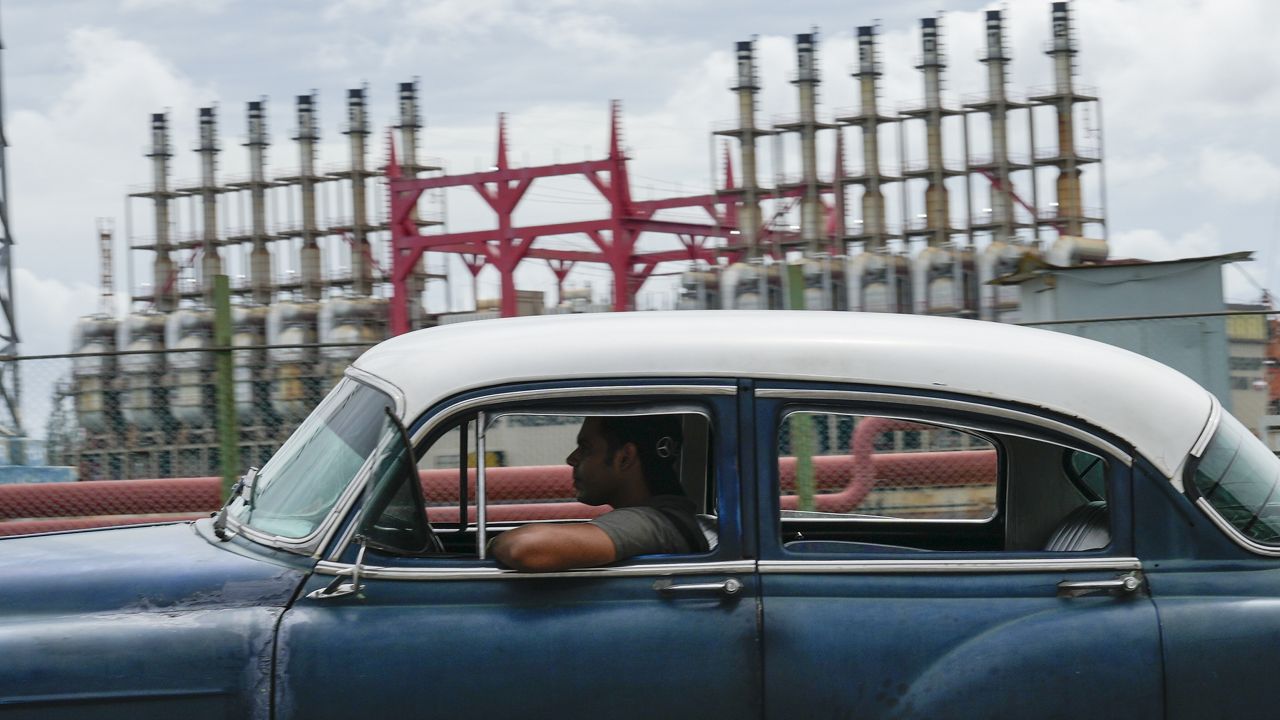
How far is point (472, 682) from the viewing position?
281 centimetres

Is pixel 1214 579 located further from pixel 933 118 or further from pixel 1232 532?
pixel 933 118

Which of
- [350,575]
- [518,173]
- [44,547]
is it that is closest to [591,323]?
[350,575]

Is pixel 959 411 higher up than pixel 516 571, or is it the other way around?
pixel 959 411

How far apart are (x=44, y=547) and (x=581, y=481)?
1.32m

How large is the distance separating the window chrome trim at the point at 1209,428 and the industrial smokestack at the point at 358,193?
6666 centimetres

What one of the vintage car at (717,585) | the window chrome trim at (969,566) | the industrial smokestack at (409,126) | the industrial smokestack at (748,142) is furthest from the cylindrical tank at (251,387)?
the industrial smokestack at (409,126)

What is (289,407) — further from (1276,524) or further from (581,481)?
(1276,524)

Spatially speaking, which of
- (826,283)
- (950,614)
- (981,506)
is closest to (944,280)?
(826,283)

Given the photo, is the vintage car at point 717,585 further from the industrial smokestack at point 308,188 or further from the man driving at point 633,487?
the industrial smokestack at point 308,188

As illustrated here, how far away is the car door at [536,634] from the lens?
2.80m

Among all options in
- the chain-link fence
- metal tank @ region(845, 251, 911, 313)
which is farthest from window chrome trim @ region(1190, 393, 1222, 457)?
metal tank @ region(845, 251, 911, 313)

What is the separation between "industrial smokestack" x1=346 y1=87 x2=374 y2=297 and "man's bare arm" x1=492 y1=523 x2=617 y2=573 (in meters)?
66.7

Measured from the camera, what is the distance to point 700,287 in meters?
53.2

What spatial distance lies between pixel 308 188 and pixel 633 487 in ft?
229
